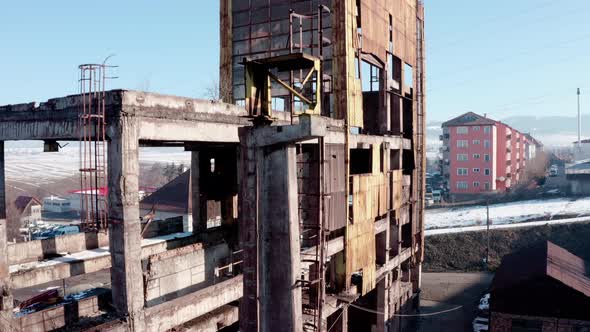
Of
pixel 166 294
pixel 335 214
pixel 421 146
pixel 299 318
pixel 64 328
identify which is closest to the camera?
pixel 299 318

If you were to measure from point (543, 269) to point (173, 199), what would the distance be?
27.9m

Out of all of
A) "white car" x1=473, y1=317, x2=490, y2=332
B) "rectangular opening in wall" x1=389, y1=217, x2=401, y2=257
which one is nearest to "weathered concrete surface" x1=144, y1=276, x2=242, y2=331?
"rectangular opening in wall" x1=389, y1=217, x2=401, y2=257

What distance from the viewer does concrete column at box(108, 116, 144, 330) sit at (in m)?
9.11

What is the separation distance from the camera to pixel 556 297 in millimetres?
20031

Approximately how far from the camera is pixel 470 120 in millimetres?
59688

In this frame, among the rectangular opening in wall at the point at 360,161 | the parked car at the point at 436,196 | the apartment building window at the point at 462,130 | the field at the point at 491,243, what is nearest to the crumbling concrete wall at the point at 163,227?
the rectangular opening in wall at the point at 360,161

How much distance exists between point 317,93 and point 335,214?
7000 mm

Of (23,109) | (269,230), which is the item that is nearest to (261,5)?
(23,109)

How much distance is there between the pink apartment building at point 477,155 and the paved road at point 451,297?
27487mm

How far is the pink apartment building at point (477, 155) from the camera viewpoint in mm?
57781

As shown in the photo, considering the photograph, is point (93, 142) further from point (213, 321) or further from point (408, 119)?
point (408, 119)

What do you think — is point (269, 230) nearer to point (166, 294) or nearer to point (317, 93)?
point (317, 93)

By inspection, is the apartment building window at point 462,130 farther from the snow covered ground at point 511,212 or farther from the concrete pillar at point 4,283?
the concrete pillar at point 4,283

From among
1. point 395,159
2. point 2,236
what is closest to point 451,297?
point 395,159
